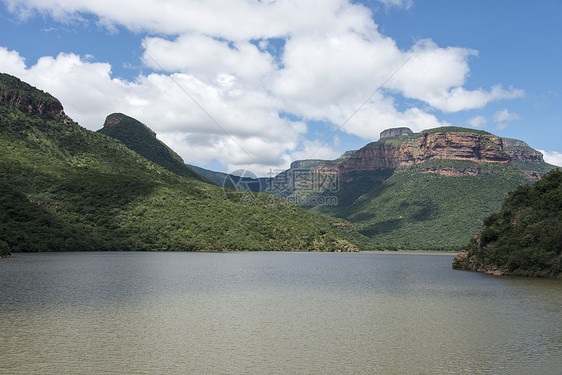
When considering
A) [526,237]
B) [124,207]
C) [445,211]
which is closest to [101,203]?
[124,207]

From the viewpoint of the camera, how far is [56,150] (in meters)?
113

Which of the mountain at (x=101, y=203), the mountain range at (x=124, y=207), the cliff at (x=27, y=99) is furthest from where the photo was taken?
the cliff at (x=27, y=99)

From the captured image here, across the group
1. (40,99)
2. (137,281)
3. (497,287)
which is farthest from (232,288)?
(40,99)

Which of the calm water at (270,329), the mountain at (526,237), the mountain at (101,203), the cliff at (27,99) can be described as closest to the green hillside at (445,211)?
the mountain at (101,203)

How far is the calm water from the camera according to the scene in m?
15.7

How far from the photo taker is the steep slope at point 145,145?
174 meters

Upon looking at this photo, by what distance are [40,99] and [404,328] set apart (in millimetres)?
133870

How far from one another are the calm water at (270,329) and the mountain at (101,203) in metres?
50.1

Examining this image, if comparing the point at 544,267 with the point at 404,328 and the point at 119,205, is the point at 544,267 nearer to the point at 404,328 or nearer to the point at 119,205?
the point at 404,328

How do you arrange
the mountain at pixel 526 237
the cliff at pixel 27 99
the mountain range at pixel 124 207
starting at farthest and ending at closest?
the cliff at pixel 27 99 < the mountain range at pixel 124 207 < the mountain at pixel 526 237

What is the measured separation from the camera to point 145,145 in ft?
599

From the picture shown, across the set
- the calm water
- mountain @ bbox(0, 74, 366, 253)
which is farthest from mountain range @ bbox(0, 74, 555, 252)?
the calm water

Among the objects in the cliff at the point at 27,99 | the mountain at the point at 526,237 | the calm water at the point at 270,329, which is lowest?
the calm water at the point at 270,329

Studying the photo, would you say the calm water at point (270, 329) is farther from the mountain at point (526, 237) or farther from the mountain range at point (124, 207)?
the mountain range at point (124, 207)
